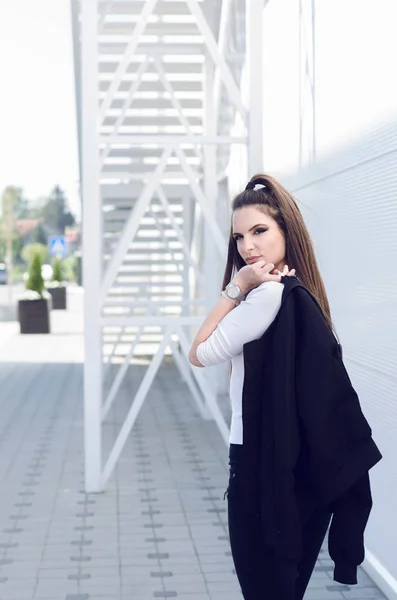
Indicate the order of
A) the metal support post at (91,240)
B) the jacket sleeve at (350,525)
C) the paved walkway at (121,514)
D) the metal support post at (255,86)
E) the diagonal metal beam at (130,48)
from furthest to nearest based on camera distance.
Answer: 1. the metal support post at (255,86)
2. the metal support post at (91,240)
3. the diagonal metal beam at (130,48)
4. the paved walkway at (121,514)
5. the jacket sleeve at (350,525)

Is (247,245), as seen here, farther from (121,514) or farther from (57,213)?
(57,213)

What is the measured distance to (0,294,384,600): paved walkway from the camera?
5.02 metres

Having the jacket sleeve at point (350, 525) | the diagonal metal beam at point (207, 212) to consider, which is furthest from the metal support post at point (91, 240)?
the jacket sleeve at point (350, 525)

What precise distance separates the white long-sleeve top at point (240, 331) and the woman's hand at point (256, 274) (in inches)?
1.1

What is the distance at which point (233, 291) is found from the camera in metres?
2.88

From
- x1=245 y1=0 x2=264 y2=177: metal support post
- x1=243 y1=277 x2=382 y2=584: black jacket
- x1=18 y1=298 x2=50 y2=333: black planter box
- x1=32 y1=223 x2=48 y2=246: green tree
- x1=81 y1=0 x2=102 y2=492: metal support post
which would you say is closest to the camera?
x1=243 y1=277 x2=382 y2=584: black jacket

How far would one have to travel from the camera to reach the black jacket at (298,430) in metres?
2.60

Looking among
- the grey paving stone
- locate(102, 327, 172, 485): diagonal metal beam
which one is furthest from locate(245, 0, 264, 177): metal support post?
the grey paving stone

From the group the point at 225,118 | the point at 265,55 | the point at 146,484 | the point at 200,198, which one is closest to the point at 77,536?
the point at 146,484

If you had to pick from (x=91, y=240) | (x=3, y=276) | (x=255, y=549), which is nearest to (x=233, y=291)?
(x=255, y=549)

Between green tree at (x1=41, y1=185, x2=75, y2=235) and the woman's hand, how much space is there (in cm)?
10731

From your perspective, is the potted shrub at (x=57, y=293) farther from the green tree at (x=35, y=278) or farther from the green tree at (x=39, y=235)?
the green tree at (x=39, y=235)

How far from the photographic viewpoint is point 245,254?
2.87 meters

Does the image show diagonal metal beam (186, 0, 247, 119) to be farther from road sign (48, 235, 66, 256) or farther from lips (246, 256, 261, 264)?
road sign (48, 235, 66, 256)
